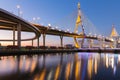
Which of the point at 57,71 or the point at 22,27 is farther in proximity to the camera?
the point at 22,27

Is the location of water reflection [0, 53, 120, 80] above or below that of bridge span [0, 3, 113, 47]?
below

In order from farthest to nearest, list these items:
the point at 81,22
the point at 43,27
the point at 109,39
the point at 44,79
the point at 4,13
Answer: the point at 109,39
the point at 81,22
the point at 43,27
the point at 4,13
the point at 44,79

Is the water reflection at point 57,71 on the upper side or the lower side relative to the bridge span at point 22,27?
lower

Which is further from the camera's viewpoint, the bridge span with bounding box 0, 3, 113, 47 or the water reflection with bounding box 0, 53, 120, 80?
the bridge span with bounding box 0, 3, 113, 47

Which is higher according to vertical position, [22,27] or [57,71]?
[22,27]

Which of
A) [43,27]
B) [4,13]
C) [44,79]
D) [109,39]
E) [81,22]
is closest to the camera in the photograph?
[44,79]

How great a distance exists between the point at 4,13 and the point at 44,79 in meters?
29.5

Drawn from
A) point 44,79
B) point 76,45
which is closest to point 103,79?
point 44,79

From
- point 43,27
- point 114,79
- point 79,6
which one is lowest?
point 114,79

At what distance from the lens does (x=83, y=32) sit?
96375mm

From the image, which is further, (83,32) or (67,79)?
(83,32)

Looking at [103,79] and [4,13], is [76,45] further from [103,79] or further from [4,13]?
[103,79]

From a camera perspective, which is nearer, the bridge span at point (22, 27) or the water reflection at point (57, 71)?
the water reflection at point (57, 71)

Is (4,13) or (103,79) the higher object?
(4,13)
